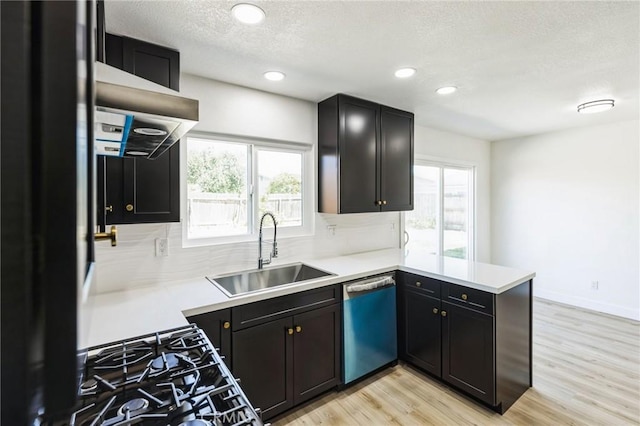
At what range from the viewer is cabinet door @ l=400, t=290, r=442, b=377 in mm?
2455

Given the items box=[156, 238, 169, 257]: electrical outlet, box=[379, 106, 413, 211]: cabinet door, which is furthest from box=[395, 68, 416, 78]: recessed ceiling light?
box=[156, 238, 169, 257]: electrical outlet

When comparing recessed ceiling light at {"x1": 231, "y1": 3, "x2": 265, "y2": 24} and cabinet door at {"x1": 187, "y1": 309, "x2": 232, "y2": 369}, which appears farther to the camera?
cabinet door at {"x1": 187, "y1": 309, "x2": 232, "y2": 369}

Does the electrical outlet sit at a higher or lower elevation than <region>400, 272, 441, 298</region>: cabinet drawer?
higher

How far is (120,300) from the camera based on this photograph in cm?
185

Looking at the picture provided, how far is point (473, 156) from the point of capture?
4.78 meters

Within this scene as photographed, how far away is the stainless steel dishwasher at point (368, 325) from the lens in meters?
2.38

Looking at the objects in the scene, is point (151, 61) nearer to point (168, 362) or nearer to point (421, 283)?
point (168, 362)

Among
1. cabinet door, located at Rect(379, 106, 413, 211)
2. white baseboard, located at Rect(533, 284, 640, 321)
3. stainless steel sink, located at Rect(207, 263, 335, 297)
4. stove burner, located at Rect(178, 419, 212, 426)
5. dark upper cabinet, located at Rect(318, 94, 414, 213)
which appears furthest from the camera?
white baseboard, located at Rect(533, 284, 640, 321)

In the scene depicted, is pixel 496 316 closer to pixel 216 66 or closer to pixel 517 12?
pixel 517 12

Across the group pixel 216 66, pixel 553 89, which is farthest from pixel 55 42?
pixel 553 89

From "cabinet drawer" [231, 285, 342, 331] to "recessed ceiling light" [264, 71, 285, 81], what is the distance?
1.60m

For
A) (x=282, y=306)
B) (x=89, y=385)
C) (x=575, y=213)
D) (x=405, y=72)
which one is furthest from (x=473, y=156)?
(x=89, y=385)

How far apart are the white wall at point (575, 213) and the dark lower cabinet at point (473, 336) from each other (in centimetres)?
251

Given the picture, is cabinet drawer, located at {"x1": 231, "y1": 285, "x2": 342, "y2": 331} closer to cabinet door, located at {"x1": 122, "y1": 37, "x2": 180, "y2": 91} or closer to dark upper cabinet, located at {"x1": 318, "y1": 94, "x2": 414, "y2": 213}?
dark upper cabinet, located at {"x1": 318, "y1": 94, "x2": 414, "y2": 213}
